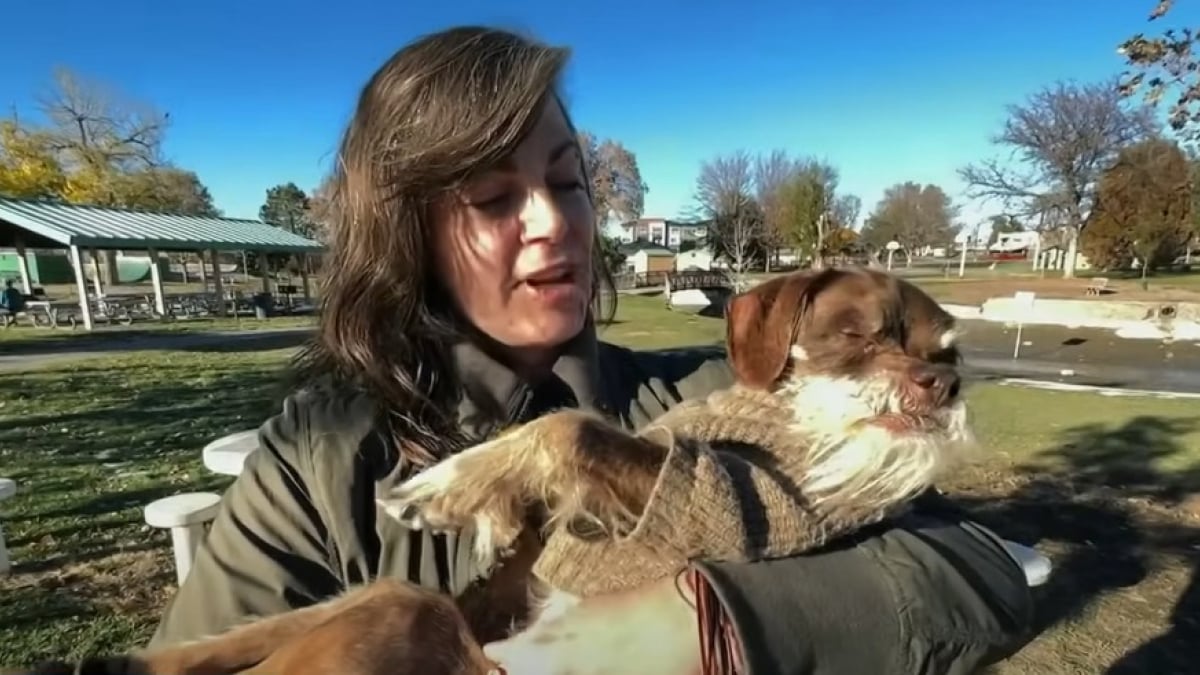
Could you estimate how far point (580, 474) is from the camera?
5.14ft

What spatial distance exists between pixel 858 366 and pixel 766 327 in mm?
268

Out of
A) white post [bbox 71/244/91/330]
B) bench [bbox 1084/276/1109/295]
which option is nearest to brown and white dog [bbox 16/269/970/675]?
white post [bbox 71/244/91/330]

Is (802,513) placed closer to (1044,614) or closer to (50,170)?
(1044,614)

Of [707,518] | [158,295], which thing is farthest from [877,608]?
[158,295]

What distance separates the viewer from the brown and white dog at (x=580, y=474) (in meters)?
1.45

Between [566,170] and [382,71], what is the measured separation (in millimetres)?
532

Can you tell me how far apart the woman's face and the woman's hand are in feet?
2.34

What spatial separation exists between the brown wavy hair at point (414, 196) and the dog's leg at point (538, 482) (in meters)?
0.17

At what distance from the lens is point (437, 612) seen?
1.52 m

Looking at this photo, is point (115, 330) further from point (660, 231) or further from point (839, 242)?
point (660, 231)

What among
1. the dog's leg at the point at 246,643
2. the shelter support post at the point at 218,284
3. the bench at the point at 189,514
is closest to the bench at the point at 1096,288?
the shelter support post at the point at 218,284

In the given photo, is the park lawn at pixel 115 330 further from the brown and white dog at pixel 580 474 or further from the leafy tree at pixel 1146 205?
the leafy tree at pixel 1146 205

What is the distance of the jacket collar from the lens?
193cm

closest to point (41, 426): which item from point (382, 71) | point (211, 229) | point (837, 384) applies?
point (382, 71)
